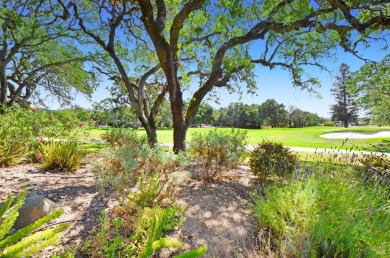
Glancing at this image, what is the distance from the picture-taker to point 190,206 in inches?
189

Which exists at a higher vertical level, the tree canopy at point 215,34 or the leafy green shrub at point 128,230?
the tree canopy at point 215,34

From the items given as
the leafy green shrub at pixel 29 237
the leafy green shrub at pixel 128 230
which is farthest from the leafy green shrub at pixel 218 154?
the leafy green shrub at pixel 29 237

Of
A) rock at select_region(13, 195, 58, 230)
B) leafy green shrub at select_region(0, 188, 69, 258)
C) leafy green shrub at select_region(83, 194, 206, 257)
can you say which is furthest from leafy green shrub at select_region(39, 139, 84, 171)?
leafy green shrub at select_region(0, 188, 69, 258)

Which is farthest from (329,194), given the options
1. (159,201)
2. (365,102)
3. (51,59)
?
(365,102)

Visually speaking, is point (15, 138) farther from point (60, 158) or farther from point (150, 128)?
point (150, 128)

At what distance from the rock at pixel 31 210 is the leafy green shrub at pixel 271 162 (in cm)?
451

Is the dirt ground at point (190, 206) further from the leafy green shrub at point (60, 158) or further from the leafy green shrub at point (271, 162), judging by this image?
the leafy green shrub at point (271, 162)

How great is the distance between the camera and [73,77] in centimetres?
1811

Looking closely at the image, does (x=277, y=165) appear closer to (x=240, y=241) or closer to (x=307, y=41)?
(x=240, y=241)

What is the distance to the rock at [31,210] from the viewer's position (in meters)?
3.63

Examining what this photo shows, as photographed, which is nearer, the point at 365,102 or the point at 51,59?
the point at 51,59

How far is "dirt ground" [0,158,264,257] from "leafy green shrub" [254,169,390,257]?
449 mm

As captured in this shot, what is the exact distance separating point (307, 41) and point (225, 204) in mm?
9947

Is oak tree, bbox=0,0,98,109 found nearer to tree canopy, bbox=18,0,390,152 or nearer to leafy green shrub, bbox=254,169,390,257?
tree canopy, bbox=18,0,390,152
